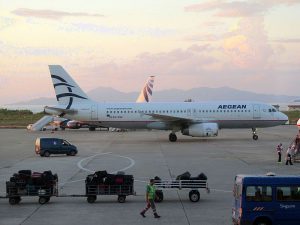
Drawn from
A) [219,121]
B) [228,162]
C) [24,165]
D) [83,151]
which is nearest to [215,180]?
[228,162]

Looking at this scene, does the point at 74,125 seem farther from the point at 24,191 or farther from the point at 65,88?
the point at 24,191

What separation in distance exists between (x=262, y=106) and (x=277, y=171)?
27690mm

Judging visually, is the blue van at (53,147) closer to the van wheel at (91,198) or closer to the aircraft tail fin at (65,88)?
the aircraft tail fin at (65,88)

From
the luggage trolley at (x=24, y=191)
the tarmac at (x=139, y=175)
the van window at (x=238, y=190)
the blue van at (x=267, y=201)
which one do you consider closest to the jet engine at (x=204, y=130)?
the tarmac at (x=139, y=175)

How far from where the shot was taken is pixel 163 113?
60281 mm

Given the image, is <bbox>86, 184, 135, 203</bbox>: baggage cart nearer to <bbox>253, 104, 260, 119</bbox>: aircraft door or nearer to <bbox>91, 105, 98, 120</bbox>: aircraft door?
<bbox>91, 105, 98, 120</bbox>: aircraft door

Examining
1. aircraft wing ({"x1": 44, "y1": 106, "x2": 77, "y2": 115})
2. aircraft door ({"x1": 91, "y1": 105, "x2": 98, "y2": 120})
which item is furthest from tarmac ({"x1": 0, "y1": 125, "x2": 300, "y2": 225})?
aircraft door ({"x1": 91, "y1": 105, "x2": 98, "y2": 120})

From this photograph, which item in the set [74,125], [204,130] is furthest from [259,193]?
[74,125]

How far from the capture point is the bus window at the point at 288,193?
16.8 metres

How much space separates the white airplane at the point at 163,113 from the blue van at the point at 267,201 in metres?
39.4

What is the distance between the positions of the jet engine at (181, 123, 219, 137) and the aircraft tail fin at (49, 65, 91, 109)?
44.0ft

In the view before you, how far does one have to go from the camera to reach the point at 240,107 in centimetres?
5878

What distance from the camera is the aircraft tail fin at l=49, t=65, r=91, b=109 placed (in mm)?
61597

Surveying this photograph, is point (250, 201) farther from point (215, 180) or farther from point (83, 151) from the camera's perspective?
point (83, 151)
